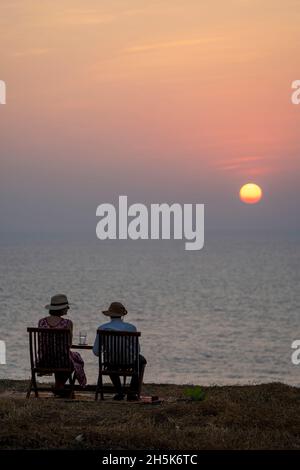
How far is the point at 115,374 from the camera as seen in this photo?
1329 cm

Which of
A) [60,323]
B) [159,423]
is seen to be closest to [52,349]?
[60,323]

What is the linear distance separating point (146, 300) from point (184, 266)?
243 ft

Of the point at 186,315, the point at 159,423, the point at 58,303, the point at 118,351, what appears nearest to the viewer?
the point at 159,423

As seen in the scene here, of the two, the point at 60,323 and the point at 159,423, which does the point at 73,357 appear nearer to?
the point at 60,323

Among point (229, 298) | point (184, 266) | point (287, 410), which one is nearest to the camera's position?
point (287, 410)

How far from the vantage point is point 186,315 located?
2601 inches

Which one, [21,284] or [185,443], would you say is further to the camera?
[21,284]

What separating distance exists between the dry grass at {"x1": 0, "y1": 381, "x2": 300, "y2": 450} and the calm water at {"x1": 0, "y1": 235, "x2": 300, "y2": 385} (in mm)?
19513

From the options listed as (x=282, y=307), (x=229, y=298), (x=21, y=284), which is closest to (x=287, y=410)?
(x=282, y=307)

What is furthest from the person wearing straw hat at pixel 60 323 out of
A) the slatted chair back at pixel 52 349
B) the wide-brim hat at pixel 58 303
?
the slatted chair back at pixel 52 349

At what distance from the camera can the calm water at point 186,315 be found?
133 ft

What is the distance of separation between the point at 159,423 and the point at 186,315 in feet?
181
